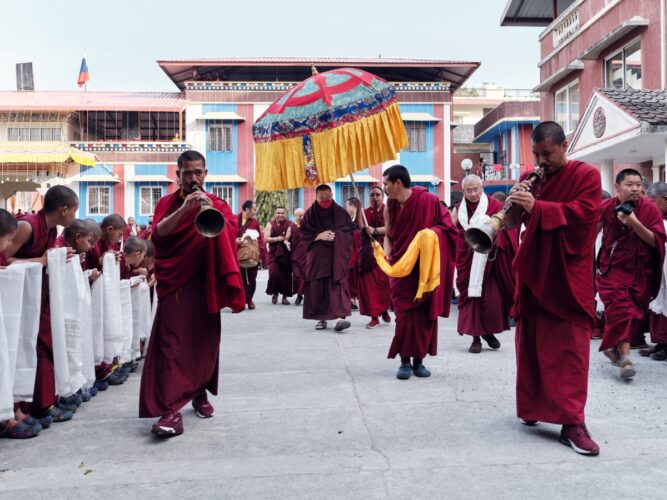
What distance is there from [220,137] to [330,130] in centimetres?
2172

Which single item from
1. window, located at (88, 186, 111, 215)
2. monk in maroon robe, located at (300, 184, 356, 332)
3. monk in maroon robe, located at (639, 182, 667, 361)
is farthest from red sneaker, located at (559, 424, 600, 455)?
window, located at (88, 186, 111, 215)

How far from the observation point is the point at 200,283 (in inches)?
171

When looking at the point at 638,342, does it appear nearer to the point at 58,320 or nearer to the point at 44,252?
the point at 58,320

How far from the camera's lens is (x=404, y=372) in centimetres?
561

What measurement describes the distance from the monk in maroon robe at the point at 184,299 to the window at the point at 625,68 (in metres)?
12.9

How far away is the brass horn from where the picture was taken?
384 cm

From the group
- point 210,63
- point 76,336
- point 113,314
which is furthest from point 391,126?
point 210,63

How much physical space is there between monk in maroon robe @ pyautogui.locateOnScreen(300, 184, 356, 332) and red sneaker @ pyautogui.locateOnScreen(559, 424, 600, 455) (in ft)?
16.2

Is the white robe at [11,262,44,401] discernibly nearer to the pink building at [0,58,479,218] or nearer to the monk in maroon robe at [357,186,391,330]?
the monk in maroon robe at [357,186,391,330]

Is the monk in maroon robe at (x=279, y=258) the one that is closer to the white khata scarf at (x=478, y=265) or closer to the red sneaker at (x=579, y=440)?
the white khata scarf at (x=478, y=265)

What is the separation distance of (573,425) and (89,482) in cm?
245

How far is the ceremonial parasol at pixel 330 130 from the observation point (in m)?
6.77

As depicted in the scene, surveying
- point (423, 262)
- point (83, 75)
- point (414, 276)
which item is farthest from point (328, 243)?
point (83, 75)

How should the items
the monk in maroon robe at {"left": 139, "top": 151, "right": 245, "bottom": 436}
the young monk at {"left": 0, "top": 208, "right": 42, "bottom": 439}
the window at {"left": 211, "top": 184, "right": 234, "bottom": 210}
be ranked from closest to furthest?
the young monk at {"left": 0, "top": 208, "right": 42, "bottom": 439}, the monk in maroon robe at {"left": 139, "top": 151, "right": 245, "bottom": 436}, the window at {"left": 211, "top": 184, "right": 234, "bottom": 210}
